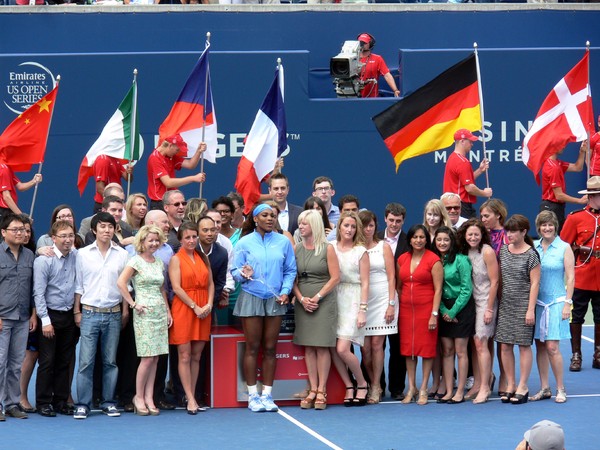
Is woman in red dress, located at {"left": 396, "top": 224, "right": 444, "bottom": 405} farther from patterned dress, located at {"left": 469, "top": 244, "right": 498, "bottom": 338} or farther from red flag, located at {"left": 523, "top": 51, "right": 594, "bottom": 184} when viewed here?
red flag, located at {"left": 523, "top": 51, "right": 594, "bottom": 184}

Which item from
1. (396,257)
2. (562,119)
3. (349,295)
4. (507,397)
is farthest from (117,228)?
(562,119)

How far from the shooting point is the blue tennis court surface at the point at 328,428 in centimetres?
1069

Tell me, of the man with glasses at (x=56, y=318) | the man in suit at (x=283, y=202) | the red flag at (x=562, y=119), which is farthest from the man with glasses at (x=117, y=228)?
the red flag at (x=562, y=119)

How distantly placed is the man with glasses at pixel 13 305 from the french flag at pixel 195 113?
367 centimetres

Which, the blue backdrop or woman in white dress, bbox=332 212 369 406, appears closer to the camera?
woman in white dress, bbox=332 212 369 406

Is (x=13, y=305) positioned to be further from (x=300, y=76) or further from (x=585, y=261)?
(x=300, y=76)

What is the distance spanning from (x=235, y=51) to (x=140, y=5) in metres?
1.81

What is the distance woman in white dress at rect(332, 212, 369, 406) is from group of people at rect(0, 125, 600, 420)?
0.5 inches

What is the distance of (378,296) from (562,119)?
384 centimetres

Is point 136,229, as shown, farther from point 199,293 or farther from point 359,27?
point 359,27

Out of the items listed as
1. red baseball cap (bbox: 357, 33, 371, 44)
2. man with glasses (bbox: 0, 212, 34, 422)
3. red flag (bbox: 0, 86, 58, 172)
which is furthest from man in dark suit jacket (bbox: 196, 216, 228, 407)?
red baseball cap (bbox: 357, 33, 371, 44)

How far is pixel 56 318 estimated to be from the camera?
37.9 feet

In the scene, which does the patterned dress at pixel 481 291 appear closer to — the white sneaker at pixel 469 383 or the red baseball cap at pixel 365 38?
the white sneaker at pixel 469 383

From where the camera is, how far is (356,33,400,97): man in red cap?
19672 mm
